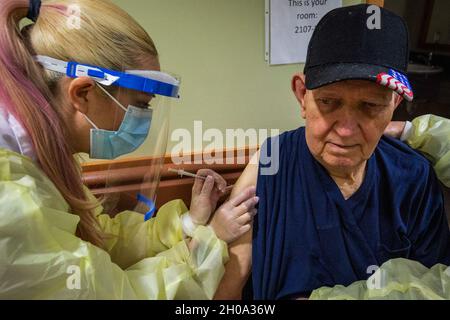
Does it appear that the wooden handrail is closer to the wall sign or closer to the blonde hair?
the blonde hair

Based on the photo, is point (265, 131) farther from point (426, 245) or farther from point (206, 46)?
point (426, 245)

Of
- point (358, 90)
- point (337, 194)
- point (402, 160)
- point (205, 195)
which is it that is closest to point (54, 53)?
point (205, 195)

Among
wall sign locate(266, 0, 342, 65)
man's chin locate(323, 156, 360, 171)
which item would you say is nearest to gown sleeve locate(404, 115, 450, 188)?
man's chin locate(323, 156, 360, 171)

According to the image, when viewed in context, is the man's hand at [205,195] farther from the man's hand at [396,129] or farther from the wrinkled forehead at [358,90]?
the man's hand at [396,129]

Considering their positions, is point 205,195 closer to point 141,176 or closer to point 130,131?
point 141,176

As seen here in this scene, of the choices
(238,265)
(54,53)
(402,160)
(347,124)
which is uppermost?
(54,53)

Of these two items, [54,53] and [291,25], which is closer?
[54,53]

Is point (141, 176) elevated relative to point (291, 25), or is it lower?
lower

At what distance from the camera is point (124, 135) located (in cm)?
91

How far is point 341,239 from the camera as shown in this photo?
1.05 m

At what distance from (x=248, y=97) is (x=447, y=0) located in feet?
2.55

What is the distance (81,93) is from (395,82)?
28.1 inches

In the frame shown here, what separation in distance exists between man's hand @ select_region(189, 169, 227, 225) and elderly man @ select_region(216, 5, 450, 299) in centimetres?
9
